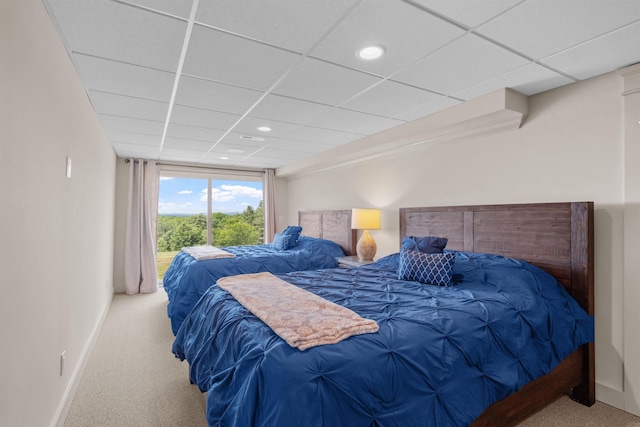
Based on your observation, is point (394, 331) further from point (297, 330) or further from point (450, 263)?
point (450, 263)

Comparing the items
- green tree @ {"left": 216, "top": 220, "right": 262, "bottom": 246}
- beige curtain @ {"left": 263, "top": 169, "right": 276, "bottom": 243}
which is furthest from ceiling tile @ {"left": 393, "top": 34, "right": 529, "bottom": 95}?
green tree @ {"left": 216, "top": 220, "right": 262, "bottom": 246}

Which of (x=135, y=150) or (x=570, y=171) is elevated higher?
(x=135, y=150)

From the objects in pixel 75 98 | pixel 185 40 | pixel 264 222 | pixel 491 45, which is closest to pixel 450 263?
pixel 491 45

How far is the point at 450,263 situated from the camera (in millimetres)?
2617

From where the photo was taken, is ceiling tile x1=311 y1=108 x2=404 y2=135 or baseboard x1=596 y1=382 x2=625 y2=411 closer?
baseboard x1=596 y1=382 x2=625 y2=411

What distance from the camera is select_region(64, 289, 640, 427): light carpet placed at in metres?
2.17

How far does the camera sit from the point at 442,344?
1612 millimetres

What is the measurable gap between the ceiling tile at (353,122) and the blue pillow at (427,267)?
1507 millimetres

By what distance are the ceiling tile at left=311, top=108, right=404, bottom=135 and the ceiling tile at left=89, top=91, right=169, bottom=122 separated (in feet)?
5.12

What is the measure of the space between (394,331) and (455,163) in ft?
7.80

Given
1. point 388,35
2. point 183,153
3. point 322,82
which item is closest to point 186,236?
point 183,153

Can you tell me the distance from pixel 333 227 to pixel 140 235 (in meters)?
3.35

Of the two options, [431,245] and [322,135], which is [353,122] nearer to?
[322,135]

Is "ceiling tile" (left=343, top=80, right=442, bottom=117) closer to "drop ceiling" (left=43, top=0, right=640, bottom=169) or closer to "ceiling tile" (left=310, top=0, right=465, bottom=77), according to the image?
"drop ceiling" (left=43, top=0, right=640, bottom=169)
